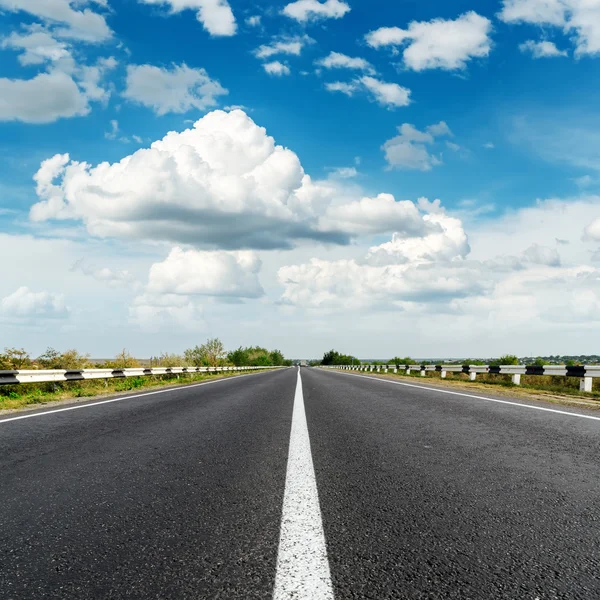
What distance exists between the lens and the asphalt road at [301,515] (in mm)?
2098

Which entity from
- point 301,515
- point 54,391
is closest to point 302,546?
point 301,515

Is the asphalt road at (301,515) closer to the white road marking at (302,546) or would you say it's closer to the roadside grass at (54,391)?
the white road marking at (302,546)

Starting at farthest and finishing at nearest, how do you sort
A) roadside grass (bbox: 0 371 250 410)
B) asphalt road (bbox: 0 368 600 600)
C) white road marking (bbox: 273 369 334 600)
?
roadside grass (bbox: 0 371 250 410) < asphalt road (bbox: 0 368 600 600) < white road marking (bbox: 273 369 334 600)

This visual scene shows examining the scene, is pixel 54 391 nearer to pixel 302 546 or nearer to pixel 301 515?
pixel 301 515

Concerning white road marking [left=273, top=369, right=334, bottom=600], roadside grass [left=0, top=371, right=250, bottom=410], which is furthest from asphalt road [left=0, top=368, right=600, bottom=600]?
roadside grass [left=0, top=371, right=250, bottom=410]

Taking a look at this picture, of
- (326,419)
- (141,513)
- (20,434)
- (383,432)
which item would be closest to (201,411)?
(326,419)

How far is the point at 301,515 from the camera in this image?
2.96 m

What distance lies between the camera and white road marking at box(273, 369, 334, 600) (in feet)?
6.52

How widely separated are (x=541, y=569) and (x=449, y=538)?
47 cm

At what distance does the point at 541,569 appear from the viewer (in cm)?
223

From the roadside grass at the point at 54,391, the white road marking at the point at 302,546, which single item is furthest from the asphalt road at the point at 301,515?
the roadside grass at the point at 54,391

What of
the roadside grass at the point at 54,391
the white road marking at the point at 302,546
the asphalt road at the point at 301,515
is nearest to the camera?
the white road marking at the point at 302,546

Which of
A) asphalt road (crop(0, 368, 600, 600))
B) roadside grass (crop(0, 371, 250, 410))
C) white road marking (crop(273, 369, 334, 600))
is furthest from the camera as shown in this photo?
roadside grass (crop(0, 371, 250, 410))

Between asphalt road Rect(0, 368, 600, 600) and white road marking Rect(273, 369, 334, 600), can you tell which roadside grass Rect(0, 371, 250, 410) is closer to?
asphalt road Rect(0, 368, 600, 600)
